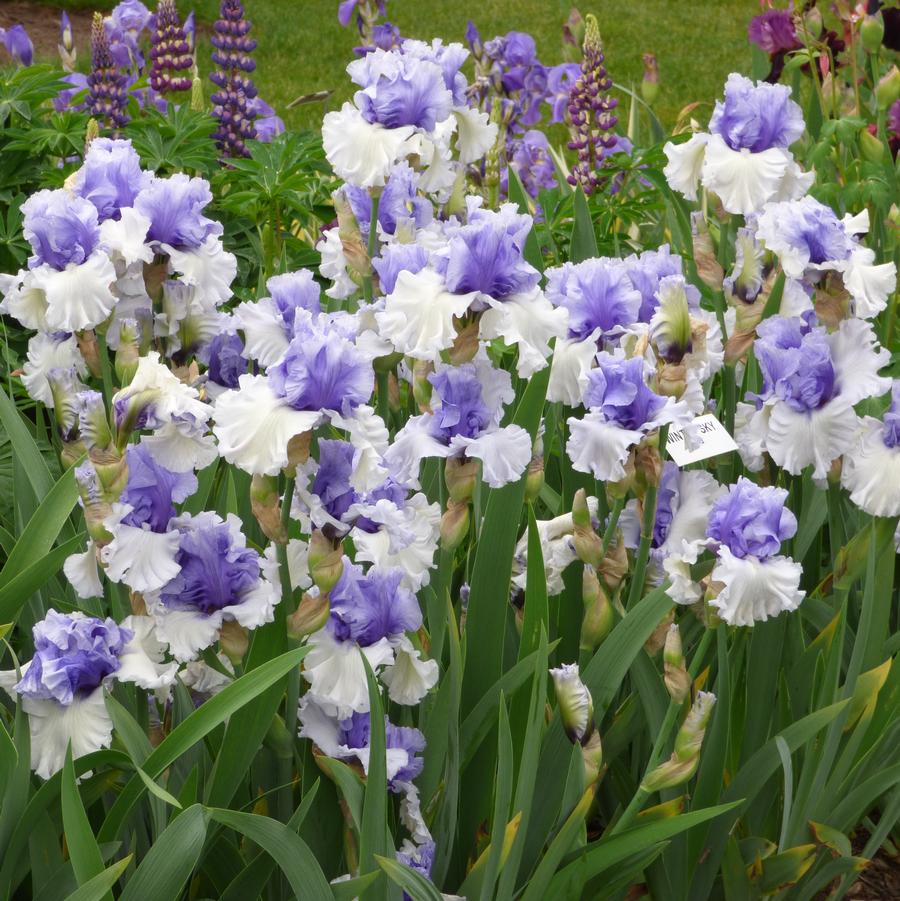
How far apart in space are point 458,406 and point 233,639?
0.35 metres

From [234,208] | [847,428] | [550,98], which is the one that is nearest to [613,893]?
[847,428]

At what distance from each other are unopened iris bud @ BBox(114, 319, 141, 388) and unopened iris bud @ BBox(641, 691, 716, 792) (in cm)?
80

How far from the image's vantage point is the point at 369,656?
4.39 ft

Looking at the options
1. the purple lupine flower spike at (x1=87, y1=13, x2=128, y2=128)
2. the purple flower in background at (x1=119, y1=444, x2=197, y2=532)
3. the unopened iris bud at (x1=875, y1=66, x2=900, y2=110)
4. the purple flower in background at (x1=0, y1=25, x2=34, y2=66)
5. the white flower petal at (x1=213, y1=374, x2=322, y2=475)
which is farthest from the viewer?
the purple flower in background at (x1=0, y1=25, x2=34, y2=66)

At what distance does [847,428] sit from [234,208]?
1.73 m

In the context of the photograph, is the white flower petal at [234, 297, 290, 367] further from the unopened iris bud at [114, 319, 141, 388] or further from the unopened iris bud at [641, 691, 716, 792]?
the unopened iris bud at [641, 691, 716, 792]

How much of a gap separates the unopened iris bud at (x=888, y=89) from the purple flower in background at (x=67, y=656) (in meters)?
2.30

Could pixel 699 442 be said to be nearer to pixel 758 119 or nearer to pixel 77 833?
pixel 758 119

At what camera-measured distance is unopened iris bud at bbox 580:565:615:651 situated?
1.56m

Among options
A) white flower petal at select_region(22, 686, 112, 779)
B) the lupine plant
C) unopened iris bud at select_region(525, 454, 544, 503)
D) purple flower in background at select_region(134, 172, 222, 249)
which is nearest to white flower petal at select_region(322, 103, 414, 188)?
the lupine plant

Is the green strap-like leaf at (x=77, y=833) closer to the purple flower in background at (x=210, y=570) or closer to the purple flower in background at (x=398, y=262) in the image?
the purple flower in background at (x=210, y=570)

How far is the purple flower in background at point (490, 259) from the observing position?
4.51 ft

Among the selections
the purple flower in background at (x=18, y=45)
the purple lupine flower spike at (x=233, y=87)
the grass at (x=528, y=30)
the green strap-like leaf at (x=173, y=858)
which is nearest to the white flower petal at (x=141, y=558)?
the green strap-like leaf at (x=173, y=858)

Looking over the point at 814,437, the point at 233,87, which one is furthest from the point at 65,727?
the point at 233,87
